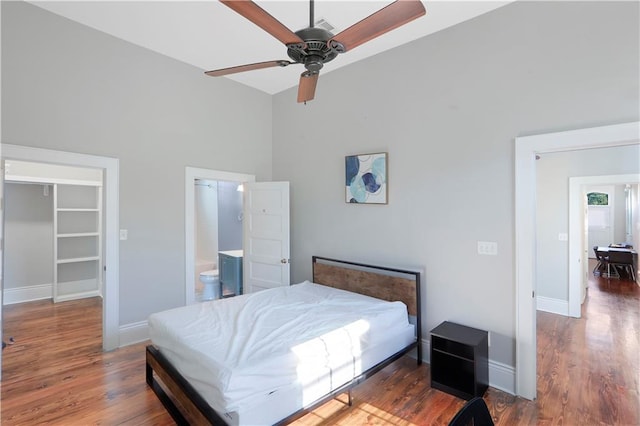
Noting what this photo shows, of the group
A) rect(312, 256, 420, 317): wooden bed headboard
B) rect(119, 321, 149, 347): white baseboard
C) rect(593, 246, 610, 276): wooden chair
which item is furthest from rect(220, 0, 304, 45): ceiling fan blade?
rect(593, 246, 610, 276): wooden chair

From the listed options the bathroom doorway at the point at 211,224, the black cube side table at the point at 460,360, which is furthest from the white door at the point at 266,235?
the black cube side table at the point at 460,360

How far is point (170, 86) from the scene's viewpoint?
12.6 ft

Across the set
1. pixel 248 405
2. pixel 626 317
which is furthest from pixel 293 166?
pixel 626 317

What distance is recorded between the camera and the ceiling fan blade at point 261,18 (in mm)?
1356

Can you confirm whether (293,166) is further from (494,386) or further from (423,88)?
(494,386)

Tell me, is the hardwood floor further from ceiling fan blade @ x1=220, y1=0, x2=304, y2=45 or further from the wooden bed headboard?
ceiling fan blade @ x1=220, y1=0, x2=304, y2=45

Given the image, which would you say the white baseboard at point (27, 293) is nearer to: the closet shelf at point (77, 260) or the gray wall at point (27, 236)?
the gray wall at point (27, 236)

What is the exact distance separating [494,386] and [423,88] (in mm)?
2960

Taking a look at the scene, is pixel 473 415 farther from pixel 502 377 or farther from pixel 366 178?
pixel 366 178

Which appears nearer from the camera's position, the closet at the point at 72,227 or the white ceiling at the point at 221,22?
the white ceiling at the point at 221,22

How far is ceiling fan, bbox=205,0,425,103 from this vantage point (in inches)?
55.4

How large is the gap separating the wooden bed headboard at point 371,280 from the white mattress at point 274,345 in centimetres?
19

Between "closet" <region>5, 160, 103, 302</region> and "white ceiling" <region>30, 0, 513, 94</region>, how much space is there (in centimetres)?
257

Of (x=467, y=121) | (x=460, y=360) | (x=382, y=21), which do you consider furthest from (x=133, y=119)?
(x=460, y=360)
